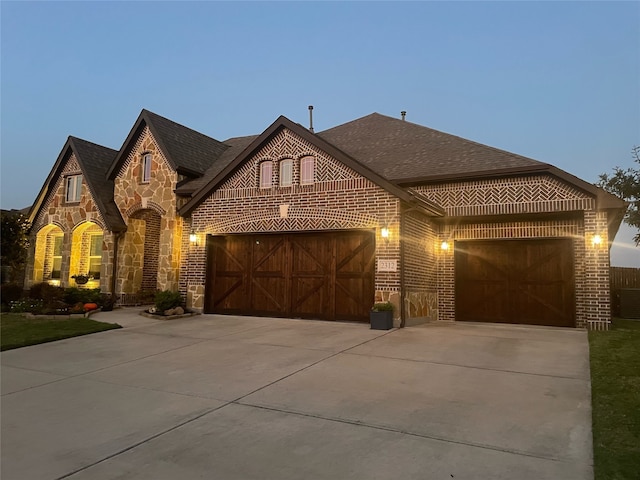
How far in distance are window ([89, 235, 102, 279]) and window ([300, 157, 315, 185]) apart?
10.0 m

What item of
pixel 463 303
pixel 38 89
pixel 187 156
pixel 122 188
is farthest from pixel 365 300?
pixel 38 89

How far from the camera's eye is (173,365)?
727 centimetres

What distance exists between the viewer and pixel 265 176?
45.4 feet

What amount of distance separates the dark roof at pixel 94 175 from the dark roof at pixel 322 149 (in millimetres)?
3971

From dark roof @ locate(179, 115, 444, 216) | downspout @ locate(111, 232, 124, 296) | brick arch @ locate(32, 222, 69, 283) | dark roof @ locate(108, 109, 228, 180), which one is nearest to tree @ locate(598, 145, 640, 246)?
dark roof @ locate(179, 115, 444, 216)

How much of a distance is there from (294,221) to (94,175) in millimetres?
10141

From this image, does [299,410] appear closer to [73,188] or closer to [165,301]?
[165,301]

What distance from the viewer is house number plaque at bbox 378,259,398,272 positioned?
11266 millimetres

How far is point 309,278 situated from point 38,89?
20982 centimetres

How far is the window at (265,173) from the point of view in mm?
13742

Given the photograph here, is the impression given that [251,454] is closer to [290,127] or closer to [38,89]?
[290,127]

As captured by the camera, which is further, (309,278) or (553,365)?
(309,278)

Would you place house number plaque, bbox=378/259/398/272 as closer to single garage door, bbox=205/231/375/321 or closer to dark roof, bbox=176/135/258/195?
single garage door, bbox=205/231/375/321

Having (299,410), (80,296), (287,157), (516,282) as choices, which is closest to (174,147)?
(287,157)
